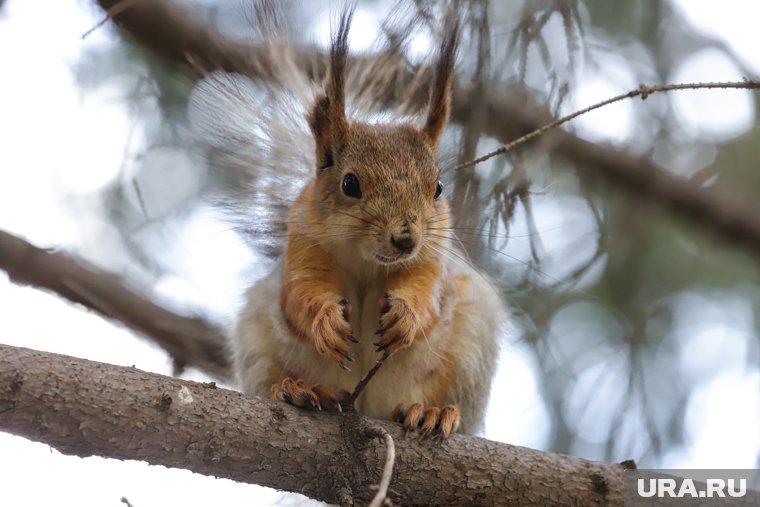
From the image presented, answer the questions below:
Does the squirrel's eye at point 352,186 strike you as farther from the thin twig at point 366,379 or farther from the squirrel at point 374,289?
the thin twig at point 366,379

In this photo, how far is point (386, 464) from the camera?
169 centimetres

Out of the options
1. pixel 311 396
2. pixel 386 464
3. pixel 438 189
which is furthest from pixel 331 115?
pixel 386 464

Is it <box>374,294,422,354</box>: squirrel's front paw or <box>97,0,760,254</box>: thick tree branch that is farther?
<box>97,0,760,254</box>: thick tree branch

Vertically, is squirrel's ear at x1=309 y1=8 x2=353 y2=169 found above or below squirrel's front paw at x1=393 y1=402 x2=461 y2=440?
above

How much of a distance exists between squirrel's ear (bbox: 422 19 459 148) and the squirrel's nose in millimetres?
536

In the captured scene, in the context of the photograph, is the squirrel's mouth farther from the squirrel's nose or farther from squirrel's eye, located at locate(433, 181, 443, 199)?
squirrel's eye, located at locate(433, 181, 443, 199)

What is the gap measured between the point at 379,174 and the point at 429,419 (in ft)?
2.29

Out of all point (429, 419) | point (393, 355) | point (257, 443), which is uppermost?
point (393, 355)

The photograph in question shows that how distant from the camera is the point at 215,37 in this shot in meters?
3.06

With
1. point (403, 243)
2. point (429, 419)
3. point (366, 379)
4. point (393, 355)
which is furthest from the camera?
point (393, 355)

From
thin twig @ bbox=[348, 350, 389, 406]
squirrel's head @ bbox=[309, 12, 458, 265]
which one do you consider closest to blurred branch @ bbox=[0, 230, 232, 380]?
squirrel's head @ bbox=[309, 12, 458, 265]

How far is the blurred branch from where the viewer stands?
9.64 ft

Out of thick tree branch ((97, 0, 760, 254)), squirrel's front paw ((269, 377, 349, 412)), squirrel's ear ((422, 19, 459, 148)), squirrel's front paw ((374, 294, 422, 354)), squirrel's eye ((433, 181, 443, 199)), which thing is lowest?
squirrel's front paw ((269, 377, 349, 412))

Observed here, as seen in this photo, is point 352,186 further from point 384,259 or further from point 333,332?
point 333,332
